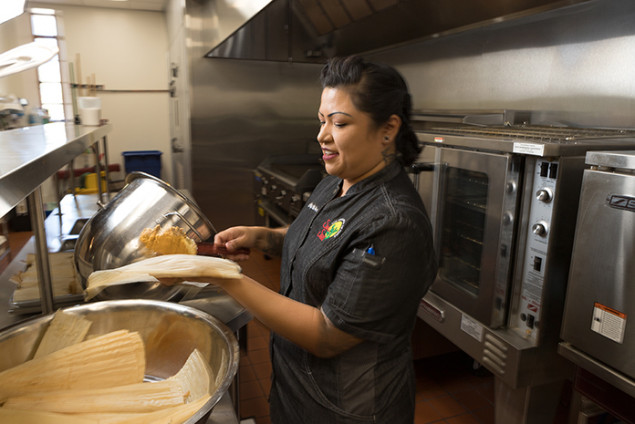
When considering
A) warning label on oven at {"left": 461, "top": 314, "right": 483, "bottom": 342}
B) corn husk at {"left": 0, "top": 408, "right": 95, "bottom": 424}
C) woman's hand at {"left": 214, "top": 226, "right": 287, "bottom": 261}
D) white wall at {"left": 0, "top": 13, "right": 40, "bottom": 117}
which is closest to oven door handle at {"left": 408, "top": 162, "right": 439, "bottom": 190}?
warning label on oven at {"left": 461, "top": 314, "right": 483, "bottom": 342}

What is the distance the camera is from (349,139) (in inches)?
42.8

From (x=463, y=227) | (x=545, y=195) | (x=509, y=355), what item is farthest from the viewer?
(x=463, y=227)

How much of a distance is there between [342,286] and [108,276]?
0.51 meters

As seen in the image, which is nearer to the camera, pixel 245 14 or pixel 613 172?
pixel 613 172

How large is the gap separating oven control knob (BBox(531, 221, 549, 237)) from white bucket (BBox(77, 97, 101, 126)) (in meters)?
2.35

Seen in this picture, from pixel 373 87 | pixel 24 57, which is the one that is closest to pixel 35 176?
pixel 373 87

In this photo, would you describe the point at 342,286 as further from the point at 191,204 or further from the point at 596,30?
the point at 596,30

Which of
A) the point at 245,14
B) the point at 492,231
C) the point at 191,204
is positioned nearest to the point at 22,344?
the point at 191,204

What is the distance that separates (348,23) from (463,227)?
2.28m

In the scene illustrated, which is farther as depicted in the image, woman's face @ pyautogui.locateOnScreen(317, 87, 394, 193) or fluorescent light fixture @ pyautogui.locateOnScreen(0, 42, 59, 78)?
fluorescent light fixture @ pyautogui.locateOnScreen(0, 42, 59, 78)

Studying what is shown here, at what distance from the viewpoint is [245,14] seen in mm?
2408

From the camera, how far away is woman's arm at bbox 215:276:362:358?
1009mm

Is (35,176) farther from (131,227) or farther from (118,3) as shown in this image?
(118,3)

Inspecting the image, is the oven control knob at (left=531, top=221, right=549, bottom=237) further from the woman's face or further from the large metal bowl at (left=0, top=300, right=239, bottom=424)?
the large metal bowl at (left=0, top=300, right=239, bottom=424)
